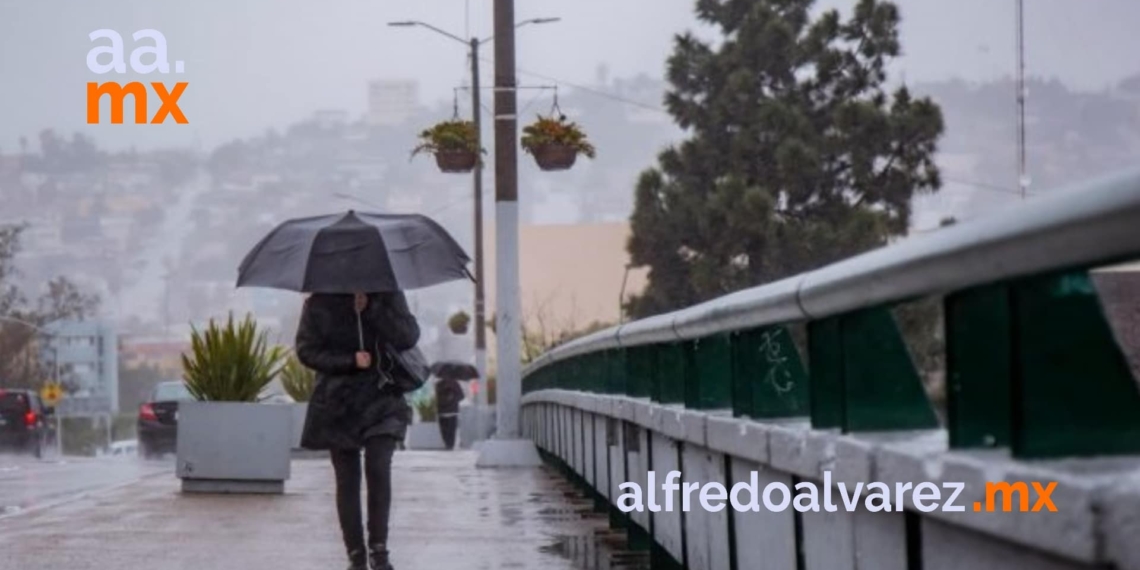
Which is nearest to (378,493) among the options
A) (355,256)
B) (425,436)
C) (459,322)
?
(355,256)

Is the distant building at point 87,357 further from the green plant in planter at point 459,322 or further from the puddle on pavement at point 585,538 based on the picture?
the puddle on pavement at point 585,538

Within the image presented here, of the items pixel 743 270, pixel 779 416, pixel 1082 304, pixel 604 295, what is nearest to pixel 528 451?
pixel 779 416

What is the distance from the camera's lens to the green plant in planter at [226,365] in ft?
71.6

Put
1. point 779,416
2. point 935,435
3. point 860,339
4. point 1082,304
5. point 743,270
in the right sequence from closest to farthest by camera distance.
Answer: point 1082,304 < point 935,435 < point 860,339 < point 779,416 < point 743,270

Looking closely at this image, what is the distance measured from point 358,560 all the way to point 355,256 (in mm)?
1564

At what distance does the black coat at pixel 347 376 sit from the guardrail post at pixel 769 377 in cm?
362

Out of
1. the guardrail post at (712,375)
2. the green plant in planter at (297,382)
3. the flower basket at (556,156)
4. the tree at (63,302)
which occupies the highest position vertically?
the tree at (63,302)

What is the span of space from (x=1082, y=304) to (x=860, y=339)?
201 cm

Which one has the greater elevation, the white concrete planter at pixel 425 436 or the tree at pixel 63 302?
the tree at pixel 63 302

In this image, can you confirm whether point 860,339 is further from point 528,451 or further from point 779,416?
point 528,451

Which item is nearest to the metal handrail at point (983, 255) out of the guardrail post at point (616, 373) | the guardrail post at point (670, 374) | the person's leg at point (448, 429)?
the guardrail post at point (670, 374)

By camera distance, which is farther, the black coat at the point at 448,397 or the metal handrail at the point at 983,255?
the black coat at the point at 448,397

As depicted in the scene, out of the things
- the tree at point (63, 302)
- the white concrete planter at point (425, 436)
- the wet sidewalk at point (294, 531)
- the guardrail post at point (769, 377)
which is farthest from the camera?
the tree at point (63, 302)

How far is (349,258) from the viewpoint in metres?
13.2
